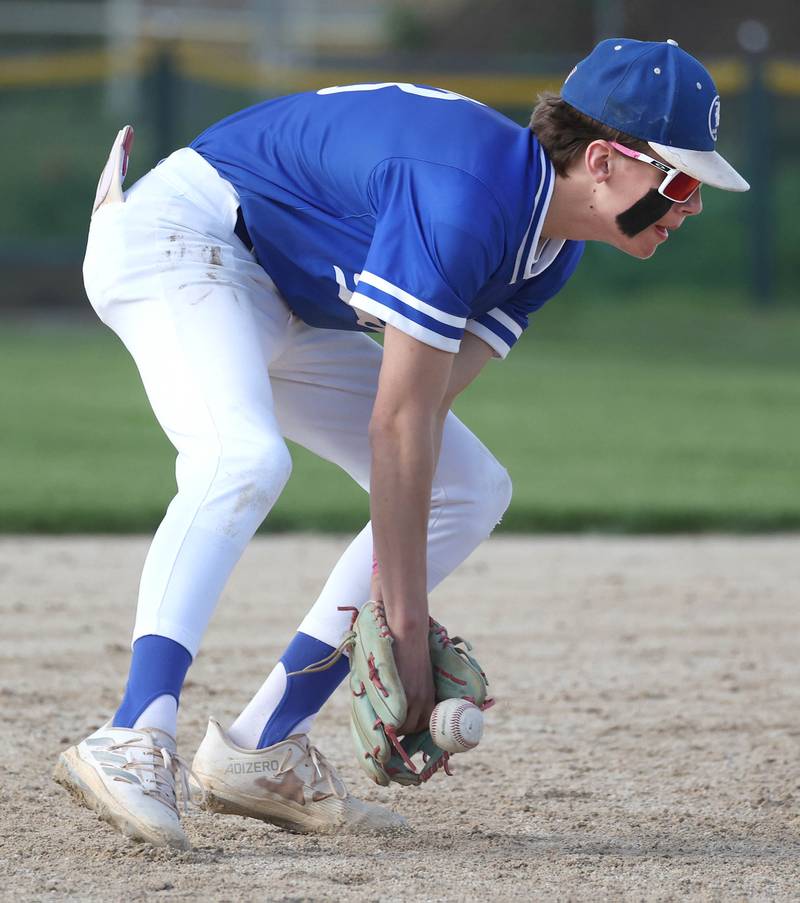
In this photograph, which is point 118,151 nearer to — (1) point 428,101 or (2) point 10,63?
(1) point 428,101

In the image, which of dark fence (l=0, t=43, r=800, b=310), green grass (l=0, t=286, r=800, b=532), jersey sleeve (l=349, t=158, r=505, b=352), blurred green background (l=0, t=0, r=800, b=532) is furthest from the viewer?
dark fence (l=0, t=43, r=800, b=310)

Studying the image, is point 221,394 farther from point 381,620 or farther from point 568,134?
point 568,134

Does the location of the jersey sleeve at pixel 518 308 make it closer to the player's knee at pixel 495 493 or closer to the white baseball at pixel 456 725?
the player's knee at pixel 495 493

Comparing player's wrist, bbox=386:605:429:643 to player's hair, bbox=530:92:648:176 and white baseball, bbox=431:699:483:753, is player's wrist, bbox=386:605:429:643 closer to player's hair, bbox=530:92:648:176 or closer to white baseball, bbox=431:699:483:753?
white baseball, bbox=431:699:483:753

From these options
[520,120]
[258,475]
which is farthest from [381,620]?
[520,120]

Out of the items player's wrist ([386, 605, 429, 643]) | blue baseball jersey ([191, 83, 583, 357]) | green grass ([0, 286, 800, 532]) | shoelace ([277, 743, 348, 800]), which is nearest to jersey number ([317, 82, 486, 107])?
blue baseball jersey ([191, 83, 583, 357])

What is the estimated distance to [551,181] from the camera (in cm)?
242

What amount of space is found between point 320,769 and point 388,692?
0.41 m

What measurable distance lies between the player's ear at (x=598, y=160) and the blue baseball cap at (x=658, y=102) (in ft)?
0.13

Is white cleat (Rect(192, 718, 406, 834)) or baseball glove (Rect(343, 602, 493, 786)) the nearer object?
baseball glove (Rect(343, 602, 493, 786))

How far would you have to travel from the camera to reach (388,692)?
250 cm

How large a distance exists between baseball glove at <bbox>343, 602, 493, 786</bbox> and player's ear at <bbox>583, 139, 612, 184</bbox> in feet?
2.67

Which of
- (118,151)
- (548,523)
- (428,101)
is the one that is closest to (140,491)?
(548,523)

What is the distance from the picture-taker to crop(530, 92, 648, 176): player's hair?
243 centimetres
